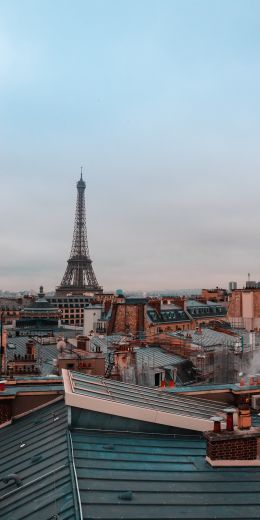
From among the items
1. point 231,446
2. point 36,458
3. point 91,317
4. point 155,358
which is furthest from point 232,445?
point 91,317

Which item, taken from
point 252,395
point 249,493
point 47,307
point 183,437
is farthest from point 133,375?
point 47,307

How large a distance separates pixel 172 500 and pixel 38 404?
7427mm

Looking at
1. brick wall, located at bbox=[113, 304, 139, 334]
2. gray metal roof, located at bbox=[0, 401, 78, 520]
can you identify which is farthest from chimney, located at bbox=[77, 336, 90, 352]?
gray metal roof, located at bbox=[0, 401, 78, 520]

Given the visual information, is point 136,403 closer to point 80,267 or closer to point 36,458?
point 36,458

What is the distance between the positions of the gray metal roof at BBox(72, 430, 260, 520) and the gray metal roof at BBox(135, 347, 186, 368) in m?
21.2

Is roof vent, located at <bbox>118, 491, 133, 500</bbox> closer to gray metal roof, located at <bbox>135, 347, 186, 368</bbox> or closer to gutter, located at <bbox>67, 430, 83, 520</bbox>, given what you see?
gutter, located at <bbox>67, 430, 83, 520</bbox>

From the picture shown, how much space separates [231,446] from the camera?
35.2 feet

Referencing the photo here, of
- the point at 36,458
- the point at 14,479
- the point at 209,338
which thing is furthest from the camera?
the point at 209,338

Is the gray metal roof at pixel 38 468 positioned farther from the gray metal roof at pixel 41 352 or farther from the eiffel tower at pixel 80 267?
the eiffel tower at pixel 80 267

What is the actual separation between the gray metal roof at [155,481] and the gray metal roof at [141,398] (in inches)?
33.7

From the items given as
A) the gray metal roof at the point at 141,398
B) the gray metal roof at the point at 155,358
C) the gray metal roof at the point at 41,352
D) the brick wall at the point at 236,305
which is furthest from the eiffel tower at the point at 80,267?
the gray metal roof at the point at 141,398

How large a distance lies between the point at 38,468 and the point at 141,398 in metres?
4.10

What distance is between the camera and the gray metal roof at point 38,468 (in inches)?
321

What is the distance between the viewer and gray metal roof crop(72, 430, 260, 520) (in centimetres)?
818
